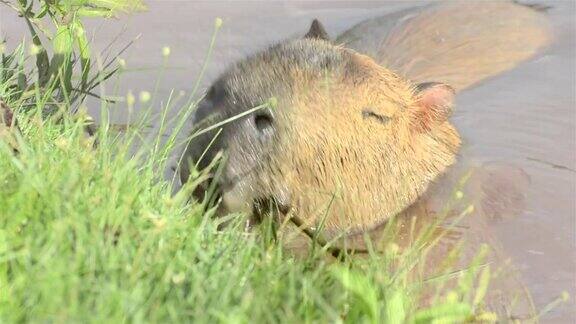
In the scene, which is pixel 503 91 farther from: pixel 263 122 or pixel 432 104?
pixel 263 122

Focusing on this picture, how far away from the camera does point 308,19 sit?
5.88m

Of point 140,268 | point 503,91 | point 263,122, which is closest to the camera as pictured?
point 140,268

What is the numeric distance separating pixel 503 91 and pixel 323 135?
6.30 feet

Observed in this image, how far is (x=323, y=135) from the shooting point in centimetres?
346

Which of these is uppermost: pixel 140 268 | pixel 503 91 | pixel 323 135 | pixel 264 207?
pixel 140 268

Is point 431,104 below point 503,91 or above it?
above

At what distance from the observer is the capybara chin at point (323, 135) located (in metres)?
3.38

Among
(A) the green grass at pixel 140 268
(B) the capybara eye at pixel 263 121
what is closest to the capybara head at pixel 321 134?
Result: (B) the capybara eye at pixel 263 121

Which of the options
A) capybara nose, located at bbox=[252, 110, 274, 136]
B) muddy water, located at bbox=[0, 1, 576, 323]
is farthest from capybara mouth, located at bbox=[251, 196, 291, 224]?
muddy water, located at bbox=[0, 1, 576, 323]

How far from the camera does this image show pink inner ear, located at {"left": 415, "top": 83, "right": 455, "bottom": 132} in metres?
3.90

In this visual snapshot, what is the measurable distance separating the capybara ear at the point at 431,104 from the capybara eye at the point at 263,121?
2.32ft

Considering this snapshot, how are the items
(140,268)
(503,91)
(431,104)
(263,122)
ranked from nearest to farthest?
(140,268) → (263,122) → (431,104) → (503,91)

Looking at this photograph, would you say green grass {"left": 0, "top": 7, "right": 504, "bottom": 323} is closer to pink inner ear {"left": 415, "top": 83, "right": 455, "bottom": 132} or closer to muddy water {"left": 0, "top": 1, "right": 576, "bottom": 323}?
muddy water {"left": 0, "top": 1, "right": 576, "bottom": 323}

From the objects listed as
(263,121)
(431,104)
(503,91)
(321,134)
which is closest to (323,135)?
(321,134)
